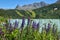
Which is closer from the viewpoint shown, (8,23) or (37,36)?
(37,36)

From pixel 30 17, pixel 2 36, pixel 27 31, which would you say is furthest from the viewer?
pixel 27 31

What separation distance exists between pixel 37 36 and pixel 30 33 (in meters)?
0.20

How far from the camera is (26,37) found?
2941 millimetres

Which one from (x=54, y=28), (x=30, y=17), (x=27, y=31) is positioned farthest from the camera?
(x=54, y=28)

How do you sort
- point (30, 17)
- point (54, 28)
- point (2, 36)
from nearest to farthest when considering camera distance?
1. point (2, 36)
2. point (30, 17)
3. point (54, 28)

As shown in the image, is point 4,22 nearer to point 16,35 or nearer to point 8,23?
point 8,23

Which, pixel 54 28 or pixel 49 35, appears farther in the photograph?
pixel 54 28

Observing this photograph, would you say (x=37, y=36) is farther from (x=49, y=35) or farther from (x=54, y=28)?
(x=54, y=28)

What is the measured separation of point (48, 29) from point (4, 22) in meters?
0.81

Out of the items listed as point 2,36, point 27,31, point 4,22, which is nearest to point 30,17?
point 27,31

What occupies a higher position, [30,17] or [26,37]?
[30,17]

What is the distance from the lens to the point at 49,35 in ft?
9.23

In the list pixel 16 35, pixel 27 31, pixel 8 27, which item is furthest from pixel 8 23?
pixel 16 35

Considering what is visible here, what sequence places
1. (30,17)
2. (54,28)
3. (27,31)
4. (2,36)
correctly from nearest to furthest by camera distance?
1. (2,36)
2. (30,17)
3. (27,31)
4. (54,28)
